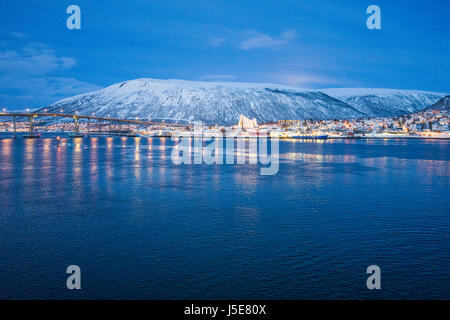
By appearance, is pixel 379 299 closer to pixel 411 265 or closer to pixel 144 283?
pixel 411 265

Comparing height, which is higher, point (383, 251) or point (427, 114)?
point (427, 114)

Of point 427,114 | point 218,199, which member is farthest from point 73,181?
point 427,114

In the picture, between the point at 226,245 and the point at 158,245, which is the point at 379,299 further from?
the point at 158,245

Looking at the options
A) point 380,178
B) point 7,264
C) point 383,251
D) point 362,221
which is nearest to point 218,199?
point 362,221
